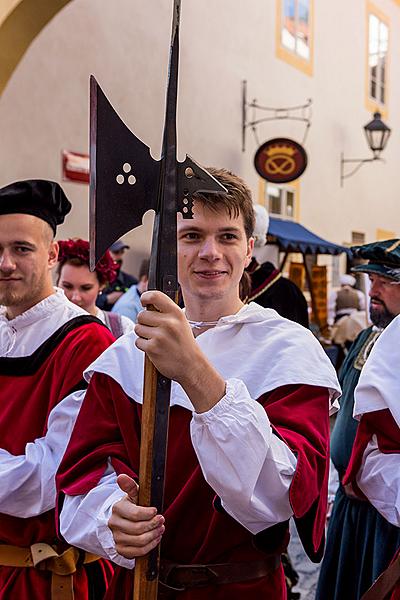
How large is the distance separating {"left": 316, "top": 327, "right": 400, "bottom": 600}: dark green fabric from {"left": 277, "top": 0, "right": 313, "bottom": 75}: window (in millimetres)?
8875

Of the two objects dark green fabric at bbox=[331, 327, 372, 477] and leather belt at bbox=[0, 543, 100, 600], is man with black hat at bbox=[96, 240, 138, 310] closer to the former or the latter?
dark green fabric at bbox=[331, 327, 372, 477]

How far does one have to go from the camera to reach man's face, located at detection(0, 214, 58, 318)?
8.00ft

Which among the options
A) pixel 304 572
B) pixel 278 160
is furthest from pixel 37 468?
pixel 278 160

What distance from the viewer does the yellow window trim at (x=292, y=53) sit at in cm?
1106

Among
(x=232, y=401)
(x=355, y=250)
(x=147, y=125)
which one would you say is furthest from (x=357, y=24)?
(x=232, y=401)

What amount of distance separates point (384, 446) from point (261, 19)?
30.8ft

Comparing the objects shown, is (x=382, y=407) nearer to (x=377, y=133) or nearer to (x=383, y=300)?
(x=383, y=300)

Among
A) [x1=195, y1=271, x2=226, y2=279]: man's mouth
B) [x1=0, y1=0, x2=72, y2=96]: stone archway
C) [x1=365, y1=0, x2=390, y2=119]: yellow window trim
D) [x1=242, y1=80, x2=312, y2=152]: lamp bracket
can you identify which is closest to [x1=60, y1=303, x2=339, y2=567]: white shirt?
[x1=195, y1=271, x2=226, y2=279]: man's mouth

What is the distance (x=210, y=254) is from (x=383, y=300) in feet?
6.64

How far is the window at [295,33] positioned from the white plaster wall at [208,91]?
0.72ft

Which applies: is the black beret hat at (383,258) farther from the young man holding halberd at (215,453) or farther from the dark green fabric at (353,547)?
the young man holding halberd at (215,453)

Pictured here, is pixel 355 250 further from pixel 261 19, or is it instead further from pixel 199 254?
pixel 261 19

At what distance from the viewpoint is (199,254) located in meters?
1.81

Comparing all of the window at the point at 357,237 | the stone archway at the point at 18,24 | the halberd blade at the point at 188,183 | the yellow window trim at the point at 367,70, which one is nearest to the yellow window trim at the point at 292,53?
the yellow window trim at the point at 367,70
